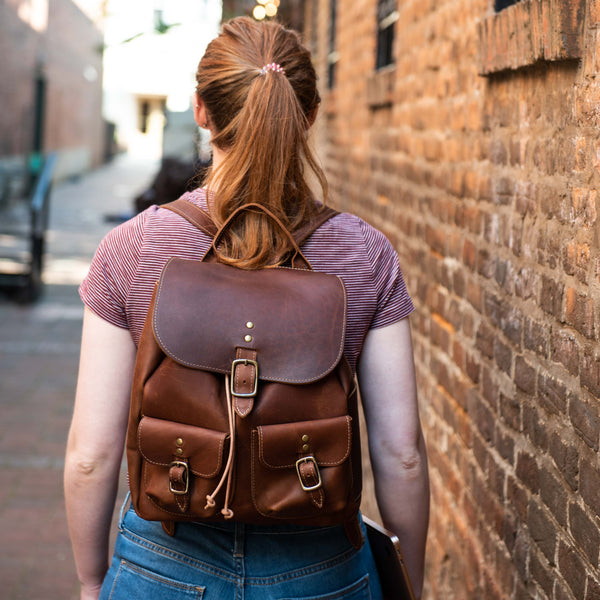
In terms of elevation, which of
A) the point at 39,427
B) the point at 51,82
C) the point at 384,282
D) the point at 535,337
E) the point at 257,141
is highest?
the point at 51,82

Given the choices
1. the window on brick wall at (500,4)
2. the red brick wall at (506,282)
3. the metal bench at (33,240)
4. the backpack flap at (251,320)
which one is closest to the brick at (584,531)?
the red brick wall at (506,282)

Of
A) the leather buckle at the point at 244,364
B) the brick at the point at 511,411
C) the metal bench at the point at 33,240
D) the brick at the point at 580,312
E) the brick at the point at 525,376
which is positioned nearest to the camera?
the leather buckle at the point at 244,364

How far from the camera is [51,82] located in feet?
93.7

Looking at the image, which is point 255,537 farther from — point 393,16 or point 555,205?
point 393,16

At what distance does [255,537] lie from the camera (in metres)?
1.76

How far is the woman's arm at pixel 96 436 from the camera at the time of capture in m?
1.82

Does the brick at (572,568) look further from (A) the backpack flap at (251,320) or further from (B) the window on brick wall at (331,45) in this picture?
(B) the window on brick wall at (331,45)

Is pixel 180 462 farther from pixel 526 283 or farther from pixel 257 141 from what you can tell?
pixel 526 283

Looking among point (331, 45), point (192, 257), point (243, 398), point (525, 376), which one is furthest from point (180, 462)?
point (331, 45)

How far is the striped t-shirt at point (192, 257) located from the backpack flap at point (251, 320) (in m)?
0.10

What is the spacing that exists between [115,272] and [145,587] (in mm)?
611

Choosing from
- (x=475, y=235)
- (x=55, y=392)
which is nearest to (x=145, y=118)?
(x=55, y=392)

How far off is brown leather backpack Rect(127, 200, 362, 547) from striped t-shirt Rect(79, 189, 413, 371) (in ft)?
0.33

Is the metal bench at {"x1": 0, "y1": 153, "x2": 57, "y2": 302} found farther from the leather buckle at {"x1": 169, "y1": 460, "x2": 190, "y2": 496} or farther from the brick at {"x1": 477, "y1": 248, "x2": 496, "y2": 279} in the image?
the leather buckle at {"x1": 169, "y1": 460, "x2": 190, "y2": 496}
